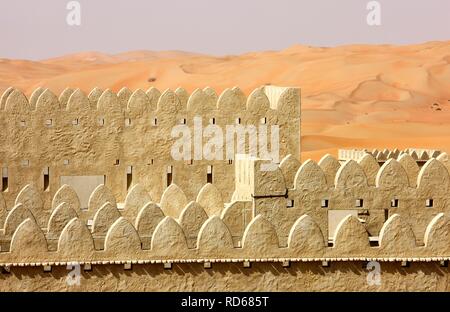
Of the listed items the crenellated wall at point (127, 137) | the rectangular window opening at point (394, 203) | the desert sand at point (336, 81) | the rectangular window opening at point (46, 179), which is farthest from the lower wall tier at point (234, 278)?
the desert sand at point (336, 81)

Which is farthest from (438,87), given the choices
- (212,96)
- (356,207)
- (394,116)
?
(356,207)

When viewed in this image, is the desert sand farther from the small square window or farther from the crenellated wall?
the small square window

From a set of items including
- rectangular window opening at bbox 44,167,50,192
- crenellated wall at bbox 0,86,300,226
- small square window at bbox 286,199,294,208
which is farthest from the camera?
rectangular window opening at bbox 44,167,50,192

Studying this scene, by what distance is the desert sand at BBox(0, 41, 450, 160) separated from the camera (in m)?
68.7

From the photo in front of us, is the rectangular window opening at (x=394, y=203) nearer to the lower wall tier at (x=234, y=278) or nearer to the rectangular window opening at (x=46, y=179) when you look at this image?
the lower wall tier at (x=234, y=278)

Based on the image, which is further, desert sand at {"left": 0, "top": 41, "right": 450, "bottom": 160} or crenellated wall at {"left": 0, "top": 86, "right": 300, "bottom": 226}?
desert sand at {"left": 0, "top": 41, "right": 450, "bottom": 160}

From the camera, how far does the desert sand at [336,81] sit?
6869 centimetres

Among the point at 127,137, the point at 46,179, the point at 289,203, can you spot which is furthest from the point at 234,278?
the point at 46,179

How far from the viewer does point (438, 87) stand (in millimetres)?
86688

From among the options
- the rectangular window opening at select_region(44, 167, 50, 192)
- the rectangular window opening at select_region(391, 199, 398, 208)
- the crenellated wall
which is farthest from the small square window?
the rectangular window opening at select_region(44, 167, 50, 192)

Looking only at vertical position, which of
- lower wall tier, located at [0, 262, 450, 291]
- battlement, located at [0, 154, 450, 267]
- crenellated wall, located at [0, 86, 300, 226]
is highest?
crenellated wall, located at [0, 86, 300, 226]

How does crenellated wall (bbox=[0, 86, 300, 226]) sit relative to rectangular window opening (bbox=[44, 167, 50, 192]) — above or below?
above

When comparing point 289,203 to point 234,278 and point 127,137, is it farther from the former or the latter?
point 127,137
